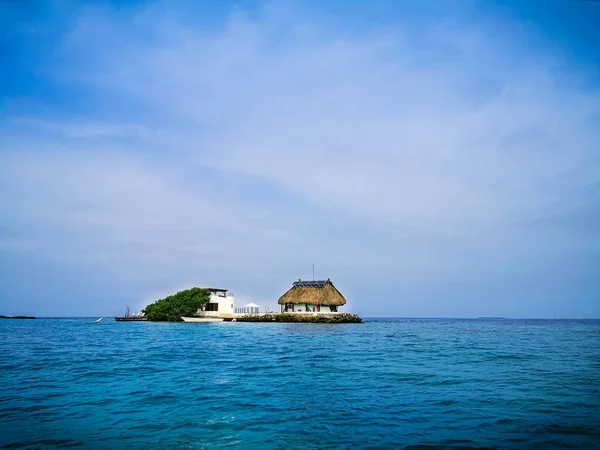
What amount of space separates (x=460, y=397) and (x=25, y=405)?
38.9 ft

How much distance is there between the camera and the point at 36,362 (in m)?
18.2

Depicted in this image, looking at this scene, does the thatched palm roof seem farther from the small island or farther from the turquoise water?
the turquoise water

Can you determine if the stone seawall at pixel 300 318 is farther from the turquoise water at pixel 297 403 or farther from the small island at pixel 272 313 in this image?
the turquoise water at pixel 297 403

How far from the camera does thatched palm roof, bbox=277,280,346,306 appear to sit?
63.7 m

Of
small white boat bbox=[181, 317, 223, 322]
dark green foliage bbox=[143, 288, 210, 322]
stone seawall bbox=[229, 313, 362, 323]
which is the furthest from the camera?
dark green foliage bbox=[143, 288, 210, 322]

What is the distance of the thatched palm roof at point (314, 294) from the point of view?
63719 millimetres

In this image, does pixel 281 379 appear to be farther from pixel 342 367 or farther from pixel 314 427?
pixel 314 427

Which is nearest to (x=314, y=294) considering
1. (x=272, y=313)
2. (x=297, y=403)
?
(x=272, y=313)

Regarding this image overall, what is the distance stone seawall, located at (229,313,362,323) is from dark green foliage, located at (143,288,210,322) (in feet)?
23.3

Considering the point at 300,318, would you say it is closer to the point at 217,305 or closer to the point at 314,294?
the point at 314,294

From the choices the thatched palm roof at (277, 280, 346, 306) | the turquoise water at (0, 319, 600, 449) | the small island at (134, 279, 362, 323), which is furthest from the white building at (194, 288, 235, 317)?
the turquoise water at (0, 319, 600, 449)

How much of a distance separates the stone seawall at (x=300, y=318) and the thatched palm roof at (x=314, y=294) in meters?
2.37

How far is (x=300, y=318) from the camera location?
61812mm

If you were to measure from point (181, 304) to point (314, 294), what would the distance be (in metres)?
23.2
